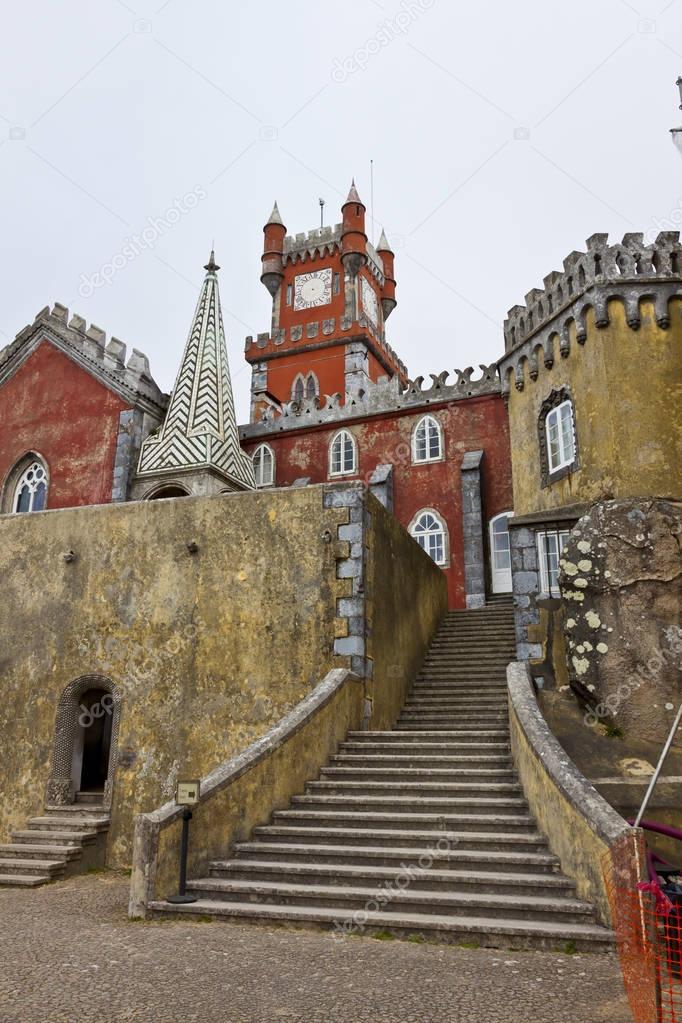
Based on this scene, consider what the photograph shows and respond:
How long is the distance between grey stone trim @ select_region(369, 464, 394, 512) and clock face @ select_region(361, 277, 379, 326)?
16.2m

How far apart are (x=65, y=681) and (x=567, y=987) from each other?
8190mm

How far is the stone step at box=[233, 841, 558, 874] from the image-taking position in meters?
6.14

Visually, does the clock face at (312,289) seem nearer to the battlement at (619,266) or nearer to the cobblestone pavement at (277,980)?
the battlement at (619,266)

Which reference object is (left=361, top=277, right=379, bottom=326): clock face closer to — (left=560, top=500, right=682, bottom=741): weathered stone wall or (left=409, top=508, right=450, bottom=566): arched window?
(left=409, top=508, right=450, bottom=566): arched window

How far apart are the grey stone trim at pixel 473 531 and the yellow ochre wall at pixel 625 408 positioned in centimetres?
483

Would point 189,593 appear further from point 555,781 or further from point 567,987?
point 567,987

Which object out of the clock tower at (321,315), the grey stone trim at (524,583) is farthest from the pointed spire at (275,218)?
the grey stone trim at (524,583)

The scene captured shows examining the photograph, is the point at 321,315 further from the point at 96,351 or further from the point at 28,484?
the point at 28,484

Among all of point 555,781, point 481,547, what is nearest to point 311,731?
point 555,781

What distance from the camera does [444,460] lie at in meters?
20.5

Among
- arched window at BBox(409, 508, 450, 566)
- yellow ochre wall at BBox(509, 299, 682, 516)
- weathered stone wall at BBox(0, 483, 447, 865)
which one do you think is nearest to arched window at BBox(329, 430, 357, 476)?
arched window at BBox(409, 508, 450, 566)

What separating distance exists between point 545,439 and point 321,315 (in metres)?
21.9

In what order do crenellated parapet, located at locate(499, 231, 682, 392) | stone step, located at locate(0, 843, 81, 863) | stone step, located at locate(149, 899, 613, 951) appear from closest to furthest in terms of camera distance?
stone step, located at locate(149, 899, 613, 951) < stone step, located at locate(0, 843, 81, 863) < crenellated parapet, located at locate(499, 231, 682, 392)

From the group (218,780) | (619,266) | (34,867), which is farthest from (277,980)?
(619,266)
